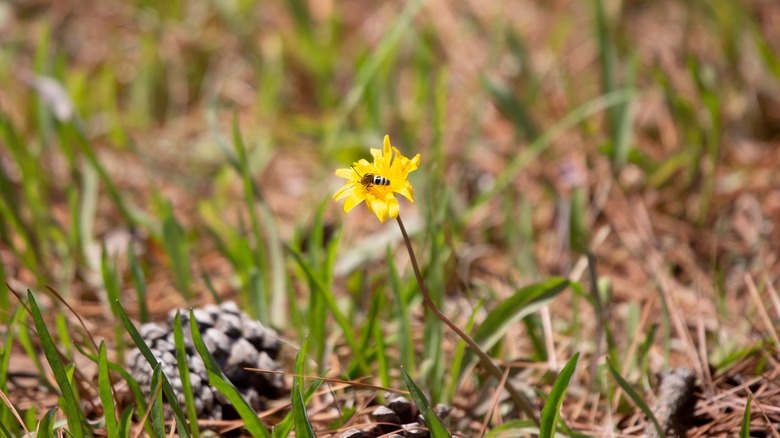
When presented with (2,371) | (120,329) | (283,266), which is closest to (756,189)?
(283,266)

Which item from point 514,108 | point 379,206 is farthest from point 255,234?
point 514,108

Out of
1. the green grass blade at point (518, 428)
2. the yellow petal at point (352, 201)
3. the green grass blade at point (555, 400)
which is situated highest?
the yellow petal at point (352, 201)

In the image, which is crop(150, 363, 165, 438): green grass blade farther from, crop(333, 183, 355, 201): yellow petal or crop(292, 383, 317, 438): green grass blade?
crop(333, 183, 355, 201): yellow petal

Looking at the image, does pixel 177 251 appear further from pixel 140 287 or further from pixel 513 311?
pixel 513 311

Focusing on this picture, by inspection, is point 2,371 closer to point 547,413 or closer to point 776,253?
point 547,413

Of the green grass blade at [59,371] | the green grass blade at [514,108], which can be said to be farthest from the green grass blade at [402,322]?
the green grass blade at [514,108]

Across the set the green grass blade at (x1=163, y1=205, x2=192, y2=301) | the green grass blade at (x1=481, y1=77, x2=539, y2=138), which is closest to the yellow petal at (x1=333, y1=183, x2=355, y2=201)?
the green grass blade at (x1=163, y1=205, x2=192, y2=301)

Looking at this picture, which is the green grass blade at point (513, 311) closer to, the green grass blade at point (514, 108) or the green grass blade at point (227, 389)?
the green grass blade at point (227, 389)
